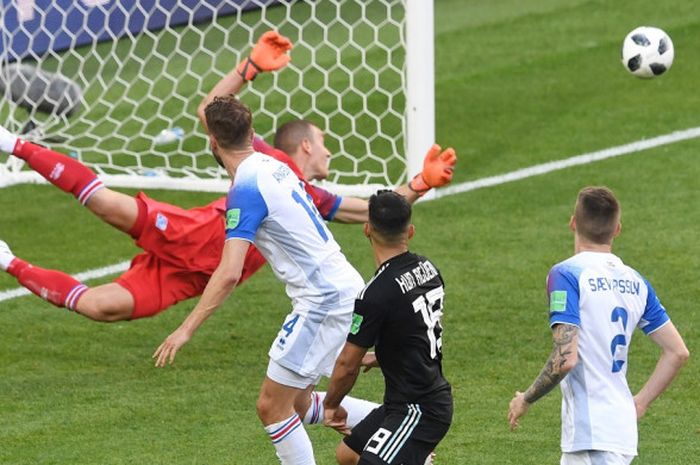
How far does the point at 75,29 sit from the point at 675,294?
579 cm

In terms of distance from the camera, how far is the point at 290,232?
671 cm

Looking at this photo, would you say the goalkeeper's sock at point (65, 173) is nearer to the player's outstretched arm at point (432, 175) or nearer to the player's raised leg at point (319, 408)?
the player's outstretched arm at point (432, 175)

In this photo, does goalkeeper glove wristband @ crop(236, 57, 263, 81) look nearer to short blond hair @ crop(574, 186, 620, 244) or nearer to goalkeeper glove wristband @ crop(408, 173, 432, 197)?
goalkeeper glove wristband @ crop(408, 173, 432, 197)

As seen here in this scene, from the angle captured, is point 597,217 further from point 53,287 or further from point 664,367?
point 53,287

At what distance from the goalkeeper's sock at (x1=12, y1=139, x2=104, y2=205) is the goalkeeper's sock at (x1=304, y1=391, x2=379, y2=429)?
1.68 meters

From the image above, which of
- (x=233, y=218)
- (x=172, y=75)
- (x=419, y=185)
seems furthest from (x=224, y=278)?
(x=172, y=75)

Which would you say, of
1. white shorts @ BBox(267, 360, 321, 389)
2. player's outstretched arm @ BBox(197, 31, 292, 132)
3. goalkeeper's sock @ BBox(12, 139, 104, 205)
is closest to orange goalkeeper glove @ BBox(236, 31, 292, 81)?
player's outstretched arm @ BBox(197, 31, 292, 132)

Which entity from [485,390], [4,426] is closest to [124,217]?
[4,426]

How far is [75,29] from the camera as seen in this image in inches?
515

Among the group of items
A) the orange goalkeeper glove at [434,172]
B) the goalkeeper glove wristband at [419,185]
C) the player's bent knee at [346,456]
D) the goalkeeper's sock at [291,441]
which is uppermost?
the orange goalkeeper glove at [434,172]

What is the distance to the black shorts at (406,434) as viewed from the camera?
5977 mm

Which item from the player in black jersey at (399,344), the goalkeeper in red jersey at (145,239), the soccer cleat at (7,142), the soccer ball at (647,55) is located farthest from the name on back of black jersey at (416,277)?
the soccer ball at (647,55)

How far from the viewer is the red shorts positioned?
8086 mm

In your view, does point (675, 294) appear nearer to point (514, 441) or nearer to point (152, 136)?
point (514, 441)
